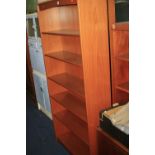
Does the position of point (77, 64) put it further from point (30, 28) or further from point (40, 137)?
point (30, 28)

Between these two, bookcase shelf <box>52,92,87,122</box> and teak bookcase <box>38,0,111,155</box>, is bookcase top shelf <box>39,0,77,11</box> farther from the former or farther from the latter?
bookcase shelf <box>52,92,87,122</box>

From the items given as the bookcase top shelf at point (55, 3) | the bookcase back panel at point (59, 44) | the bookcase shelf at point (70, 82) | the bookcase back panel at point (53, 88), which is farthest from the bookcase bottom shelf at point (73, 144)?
the bookcase top shelf at point (55, 3)

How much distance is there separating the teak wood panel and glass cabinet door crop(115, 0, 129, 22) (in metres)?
0.11

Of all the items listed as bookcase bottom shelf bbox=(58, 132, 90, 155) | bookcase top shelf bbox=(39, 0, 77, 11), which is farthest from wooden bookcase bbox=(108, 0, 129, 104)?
bookcase bottom shelf bbox=(58, 132, 90, 155)

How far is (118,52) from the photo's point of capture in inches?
69.1

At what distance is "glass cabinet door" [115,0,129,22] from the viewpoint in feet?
5.38

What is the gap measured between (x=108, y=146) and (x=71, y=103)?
2.38 ft

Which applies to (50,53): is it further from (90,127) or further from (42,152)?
(42,152)

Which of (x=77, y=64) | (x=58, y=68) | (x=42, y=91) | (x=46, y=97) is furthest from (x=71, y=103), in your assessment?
(x=42, y=91)

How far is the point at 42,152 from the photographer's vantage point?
2.53m

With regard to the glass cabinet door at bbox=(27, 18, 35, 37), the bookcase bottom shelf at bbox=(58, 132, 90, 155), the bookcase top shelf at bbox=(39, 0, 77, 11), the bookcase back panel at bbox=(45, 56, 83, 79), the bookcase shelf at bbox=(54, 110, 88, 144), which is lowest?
the bookcase bottom shelf at bbox=(58, 132, 90, 155)

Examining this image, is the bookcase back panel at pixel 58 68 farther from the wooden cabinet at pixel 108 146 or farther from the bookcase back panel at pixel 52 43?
the wooden cabinet at pixel 108 146

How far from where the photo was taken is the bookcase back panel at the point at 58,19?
7.21 ft
